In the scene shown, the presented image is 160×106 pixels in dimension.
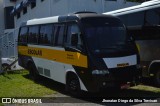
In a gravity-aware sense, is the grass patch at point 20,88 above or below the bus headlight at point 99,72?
below

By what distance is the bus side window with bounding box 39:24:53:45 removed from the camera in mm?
13391

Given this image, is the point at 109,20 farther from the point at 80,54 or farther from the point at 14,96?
the point at 14,96

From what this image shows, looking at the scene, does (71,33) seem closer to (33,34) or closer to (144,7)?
(144,7)

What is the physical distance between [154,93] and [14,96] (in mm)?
4756

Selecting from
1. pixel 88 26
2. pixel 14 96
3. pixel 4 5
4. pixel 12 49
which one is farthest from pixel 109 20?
pixel 4 5

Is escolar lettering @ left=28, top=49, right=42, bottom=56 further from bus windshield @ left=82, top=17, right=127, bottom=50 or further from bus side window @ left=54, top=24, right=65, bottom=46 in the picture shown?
bus windshield @ left=82, top=17, right=127, bottom=50

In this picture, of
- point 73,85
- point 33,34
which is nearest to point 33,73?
point 33,34

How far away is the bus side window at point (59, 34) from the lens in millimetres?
12427

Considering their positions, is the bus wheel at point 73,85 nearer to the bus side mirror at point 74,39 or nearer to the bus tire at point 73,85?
the bus tire at point 73,85

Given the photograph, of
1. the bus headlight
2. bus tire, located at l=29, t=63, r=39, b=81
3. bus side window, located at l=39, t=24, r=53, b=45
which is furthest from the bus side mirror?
bus tire, located at l=29, t=63, r=39, b=81

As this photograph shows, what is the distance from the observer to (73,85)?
11648mm

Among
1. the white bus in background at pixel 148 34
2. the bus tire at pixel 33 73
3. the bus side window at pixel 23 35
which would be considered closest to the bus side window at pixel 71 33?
the white bus in background at pixel 148 34

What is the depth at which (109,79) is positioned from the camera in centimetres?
1045

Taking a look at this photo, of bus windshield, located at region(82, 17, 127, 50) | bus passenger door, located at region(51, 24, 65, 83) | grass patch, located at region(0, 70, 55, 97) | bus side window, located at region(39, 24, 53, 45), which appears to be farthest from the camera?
bus side window, located at region(39, 24, 53, 45)
